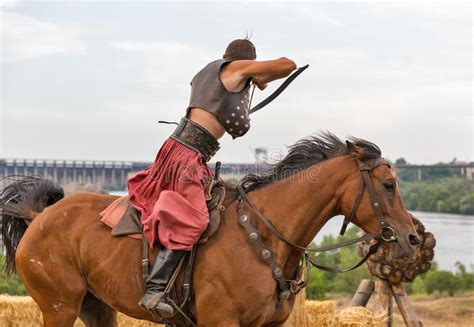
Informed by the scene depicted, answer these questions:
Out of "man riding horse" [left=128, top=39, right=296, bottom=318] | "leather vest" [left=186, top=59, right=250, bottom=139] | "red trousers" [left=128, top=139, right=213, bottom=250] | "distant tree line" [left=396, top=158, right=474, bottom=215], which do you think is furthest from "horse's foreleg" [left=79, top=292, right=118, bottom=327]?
"distant tree line" [left=396, top=158, right=474, bottom=215]

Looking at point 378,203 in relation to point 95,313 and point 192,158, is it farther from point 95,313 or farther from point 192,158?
point 95,313

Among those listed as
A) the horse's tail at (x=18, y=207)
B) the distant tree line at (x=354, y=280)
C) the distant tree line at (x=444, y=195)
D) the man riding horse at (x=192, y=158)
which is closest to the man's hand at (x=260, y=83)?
the man riding horse at (x=192, y=158)

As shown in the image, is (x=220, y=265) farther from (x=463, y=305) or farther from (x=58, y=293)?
(x=463, y=305)

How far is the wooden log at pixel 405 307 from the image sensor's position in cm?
923

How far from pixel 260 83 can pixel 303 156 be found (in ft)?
2.13

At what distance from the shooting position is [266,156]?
5.65 m

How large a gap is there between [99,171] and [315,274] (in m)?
5.77

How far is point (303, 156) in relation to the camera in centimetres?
540

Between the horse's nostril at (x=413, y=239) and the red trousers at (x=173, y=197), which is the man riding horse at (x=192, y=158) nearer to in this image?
the red trousers at (x=173, y=197)

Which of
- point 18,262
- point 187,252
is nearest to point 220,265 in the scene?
point 187,252

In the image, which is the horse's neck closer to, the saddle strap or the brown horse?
the brown horse

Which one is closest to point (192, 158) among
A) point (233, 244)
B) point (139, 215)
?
point (139, 215)

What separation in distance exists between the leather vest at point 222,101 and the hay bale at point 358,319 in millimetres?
4068

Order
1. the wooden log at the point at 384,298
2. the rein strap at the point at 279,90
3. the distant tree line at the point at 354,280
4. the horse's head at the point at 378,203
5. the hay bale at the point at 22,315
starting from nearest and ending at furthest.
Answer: the horse's head at the point at 378,203 → the rein strap at the point at 279,90 → the hay bale at the point at 22,315 → the wooden log at the point at 384,298 → the distant tree line at the point at 354,280
